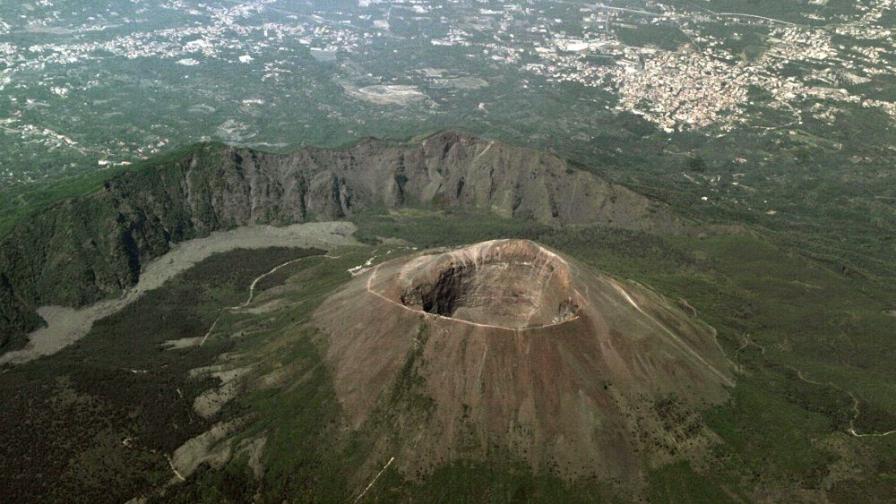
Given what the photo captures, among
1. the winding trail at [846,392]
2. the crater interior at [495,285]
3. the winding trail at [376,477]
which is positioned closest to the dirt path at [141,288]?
the crater interior at [495,285]

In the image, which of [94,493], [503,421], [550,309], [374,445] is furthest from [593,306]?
[94,493]

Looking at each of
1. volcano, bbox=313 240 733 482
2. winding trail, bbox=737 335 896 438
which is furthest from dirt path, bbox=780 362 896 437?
volcano, bbox=313 240 733 482

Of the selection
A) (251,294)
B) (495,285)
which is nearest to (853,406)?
(495,285)

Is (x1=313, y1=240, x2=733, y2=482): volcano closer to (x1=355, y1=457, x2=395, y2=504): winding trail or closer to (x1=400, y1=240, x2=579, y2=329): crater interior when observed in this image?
(x1=400, y1=240, x2=579, y2=329): crater interior

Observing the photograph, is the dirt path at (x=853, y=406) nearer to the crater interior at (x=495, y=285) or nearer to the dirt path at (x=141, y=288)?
the crater interior at (x=495, y=285)

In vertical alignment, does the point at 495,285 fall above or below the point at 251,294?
above

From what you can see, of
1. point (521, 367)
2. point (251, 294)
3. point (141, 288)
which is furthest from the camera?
point (141, 288)

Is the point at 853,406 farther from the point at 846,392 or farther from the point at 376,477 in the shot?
the point at 376,477
